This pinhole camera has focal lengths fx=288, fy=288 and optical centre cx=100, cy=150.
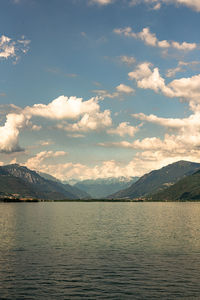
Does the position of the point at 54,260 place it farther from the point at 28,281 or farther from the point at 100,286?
the point at 100,286

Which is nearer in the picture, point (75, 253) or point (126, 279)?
point (126, 279)

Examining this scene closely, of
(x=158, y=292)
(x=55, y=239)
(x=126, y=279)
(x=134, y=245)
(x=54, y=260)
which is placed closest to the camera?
(x=158, y=292)

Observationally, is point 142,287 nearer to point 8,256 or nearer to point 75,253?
point 75,253

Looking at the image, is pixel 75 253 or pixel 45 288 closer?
pixel 45 288

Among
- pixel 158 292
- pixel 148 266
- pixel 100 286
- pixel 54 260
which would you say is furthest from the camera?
pixel 54 260

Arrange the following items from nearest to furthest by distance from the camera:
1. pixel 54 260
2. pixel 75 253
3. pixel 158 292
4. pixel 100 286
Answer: pixel 158 292 < pixel 100 286 < pixel 54 260 < pixel 75 253

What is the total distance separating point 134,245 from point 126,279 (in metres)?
35.5

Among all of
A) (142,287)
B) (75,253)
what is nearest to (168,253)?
(75,253)

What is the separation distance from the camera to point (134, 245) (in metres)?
88.6

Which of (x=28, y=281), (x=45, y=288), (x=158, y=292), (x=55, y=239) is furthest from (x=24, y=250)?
(x=158, y=292)

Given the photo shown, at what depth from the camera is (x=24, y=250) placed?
261 feet

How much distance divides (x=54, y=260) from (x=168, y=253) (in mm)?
30646

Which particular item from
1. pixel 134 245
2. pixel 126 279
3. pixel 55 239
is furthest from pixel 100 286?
pixel 55 239

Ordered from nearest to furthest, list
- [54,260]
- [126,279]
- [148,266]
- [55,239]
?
[126,279]
[148,266]
[54,260]
[55,239]
